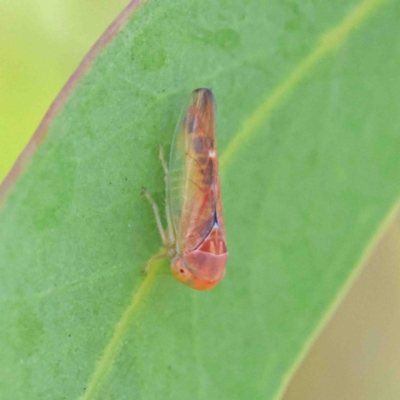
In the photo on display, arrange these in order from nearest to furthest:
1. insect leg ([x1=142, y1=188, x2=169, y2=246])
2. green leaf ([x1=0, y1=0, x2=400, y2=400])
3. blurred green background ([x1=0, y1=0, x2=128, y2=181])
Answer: green leaf ([x1=0, y1=0, x2=400, y2=400]) → insect leg ([x1=142, y1=188, x2=169, y2=246]) → blurred green background ([x1=0, y1=0, x2=128, y2=181])

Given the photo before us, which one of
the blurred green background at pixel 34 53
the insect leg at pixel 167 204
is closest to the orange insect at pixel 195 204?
the insect leg at pixel 167 204

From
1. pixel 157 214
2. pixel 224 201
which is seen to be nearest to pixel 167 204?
pixel 157 214

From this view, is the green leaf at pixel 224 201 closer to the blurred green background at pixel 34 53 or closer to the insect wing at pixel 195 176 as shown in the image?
the insect wing at pixel 195 176

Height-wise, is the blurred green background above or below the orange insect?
above

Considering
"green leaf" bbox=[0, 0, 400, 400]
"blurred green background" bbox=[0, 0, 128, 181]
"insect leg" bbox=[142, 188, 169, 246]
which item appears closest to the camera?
"green leaf" bbox=[0, 0, 400, 400]

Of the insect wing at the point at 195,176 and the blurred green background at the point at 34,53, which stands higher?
the blurred green background at the point at 34,53

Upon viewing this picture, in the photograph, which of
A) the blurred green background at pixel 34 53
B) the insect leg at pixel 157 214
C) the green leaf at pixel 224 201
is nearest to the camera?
the green leaf at pixel 224 201

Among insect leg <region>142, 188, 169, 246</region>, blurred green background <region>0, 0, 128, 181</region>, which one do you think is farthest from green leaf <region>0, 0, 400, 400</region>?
blurred green background <region>0, 0, 128, 181</region>

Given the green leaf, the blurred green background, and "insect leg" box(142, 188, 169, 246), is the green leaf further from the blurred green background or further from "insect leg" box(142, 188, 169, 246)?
the blurred green background
